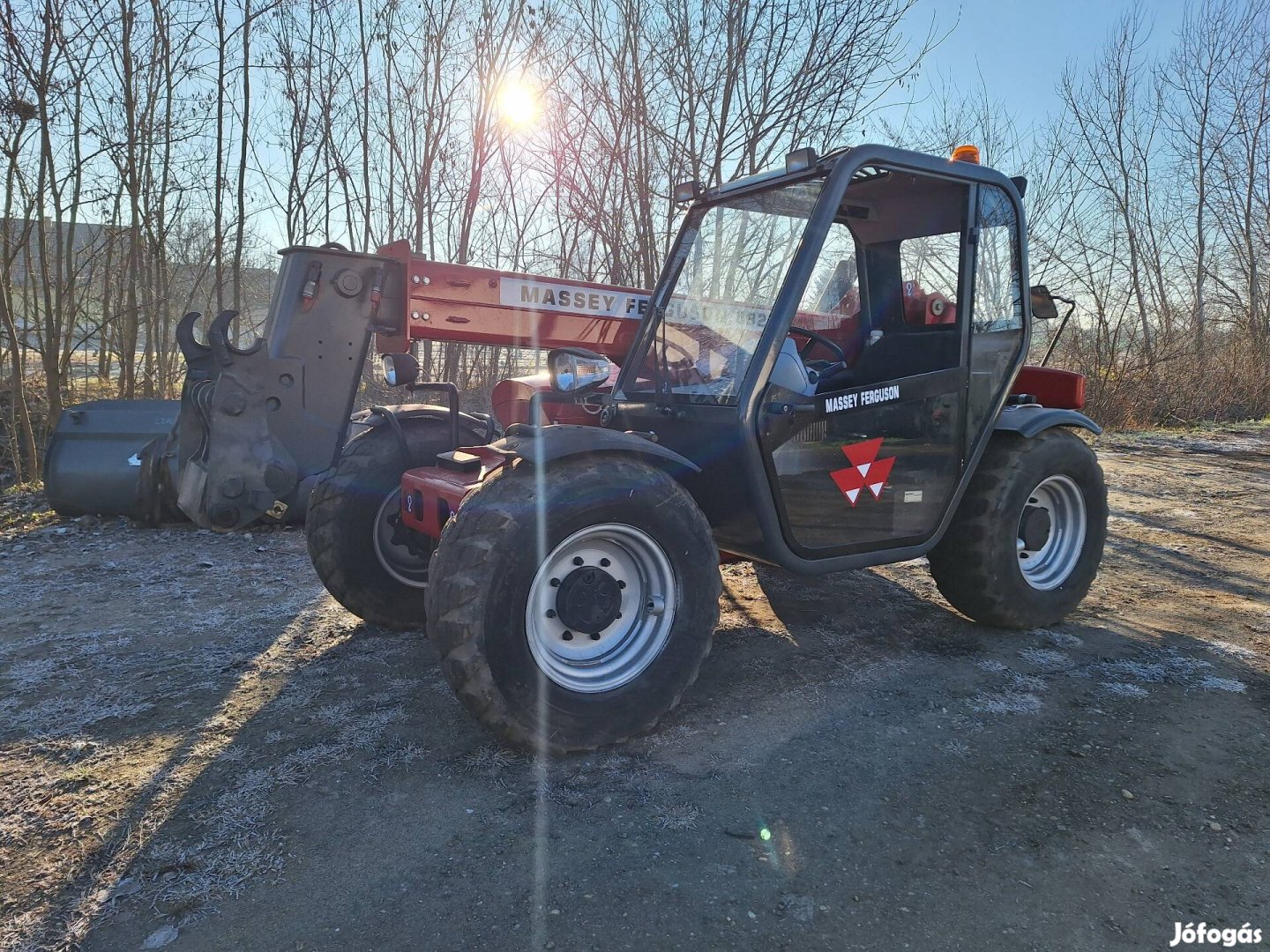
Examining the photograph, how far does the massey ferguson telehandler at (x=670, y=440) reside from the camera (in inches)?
113

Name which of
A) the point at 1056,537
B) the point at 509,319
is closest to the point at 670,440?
the point at 509,319

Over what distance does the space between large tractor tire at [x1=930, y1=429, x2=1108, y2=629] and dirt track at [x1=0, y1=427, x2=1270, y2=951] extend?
22cm

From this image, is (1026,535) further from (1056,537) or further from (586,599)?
(586,599)

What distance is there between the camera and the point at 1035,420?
13.9ft

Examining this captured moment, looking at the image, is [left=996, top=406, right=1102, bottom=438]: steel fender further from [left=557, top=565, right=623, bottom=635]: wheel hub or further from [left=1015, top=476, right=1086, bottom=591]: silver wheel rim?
[left=557, top=565, right=623, bottom=635]: wheel hub

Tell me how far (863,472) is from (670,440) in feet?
2.76

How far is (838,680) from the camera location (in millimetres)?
3678

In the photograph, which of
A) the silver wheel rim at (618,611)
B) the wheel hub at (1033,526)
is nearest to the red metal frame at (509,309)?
the silver wheel rim at (618,611)

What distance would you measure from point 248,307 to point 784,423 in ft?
30.3

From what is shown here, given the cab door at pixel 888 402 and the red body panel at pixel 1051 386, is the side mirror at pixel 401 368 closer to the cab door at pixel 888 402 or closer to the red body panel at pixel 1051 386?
the cab door at pixel 888 402

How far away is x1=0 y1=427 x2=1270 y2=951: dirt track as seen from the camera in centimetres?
215

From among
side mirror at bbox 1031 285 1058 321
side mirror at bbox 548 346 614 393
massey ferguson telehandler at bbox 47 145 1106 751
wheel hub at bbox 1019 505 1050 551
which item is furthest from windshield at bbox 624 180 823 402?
wheel hub at bbox 1019 505 1050 551

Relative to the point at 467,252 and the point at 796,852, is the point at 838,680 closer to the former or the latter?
the point at 796,852

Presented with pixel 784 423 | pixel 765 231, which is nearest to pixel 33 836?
pixel 784 423
